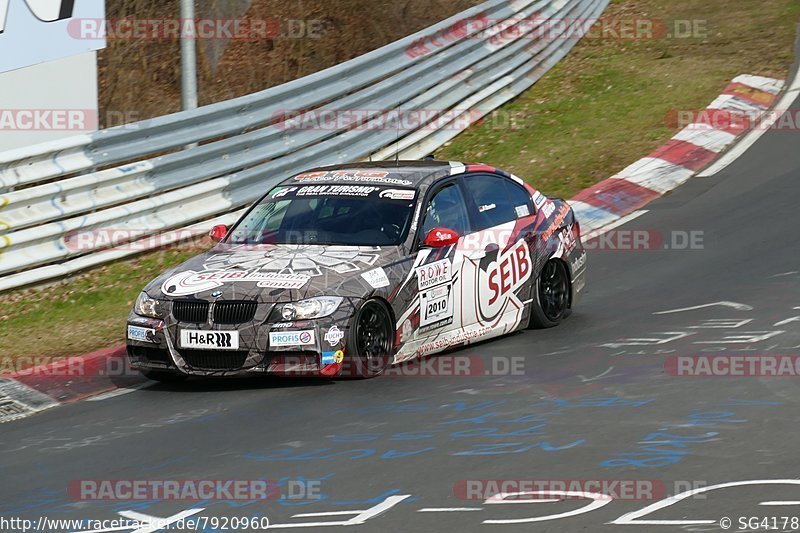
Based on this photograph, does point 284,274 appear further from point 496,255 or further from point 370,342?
point 496,255

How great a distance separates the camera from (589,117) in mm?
18344

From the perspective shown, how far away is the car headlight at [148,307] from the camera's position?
9312 millimetres

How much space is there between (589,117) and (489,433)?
11073 millimetres

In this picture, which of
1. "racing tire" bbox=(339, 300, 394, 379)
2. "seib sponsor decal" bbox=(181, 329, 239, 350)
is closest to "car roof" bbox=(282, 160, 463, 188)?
"racing tire" bbox=(339, 300, 394, 379)

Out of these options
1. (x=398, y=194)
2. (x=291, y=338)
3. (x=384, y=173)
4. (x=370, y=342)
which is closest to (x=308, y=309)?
(x=291, y=338)

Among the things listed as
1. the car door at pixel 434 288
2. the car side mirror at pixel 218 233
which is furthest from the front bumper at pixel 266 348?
the car side mirror at pixel 218 233

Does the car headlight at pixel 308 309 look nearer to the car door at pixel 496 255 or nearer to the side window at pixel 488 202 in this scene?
the car door at pixel 496 255

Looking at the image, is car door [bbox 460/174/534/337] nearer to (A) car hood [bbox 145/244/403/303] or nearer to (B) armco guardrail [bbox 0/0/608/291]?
(A) car hood [bbox 145/244/403/303]

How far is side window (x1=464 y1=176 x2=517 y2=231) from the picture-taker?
10633 millimetres

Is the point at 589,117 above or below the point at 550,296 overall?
above

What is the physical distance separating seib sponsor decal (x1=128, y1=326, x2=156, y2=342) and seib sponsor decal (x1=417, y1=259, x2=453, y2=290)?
1904mm

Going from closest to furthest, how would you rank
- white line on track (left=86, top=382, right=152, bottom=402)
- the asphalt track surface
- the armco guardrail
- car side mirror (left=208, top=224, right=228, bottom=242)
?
the asphalt track surface → white line on track (left=86, top=382, right=152, bottom=402) → car side mirror (left=208, top=224, right=228, bottom=242) → the armco guardrail

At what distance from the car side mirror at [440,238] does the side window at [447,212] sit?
20cm

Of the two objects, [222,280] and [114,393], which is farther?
[114,393]
